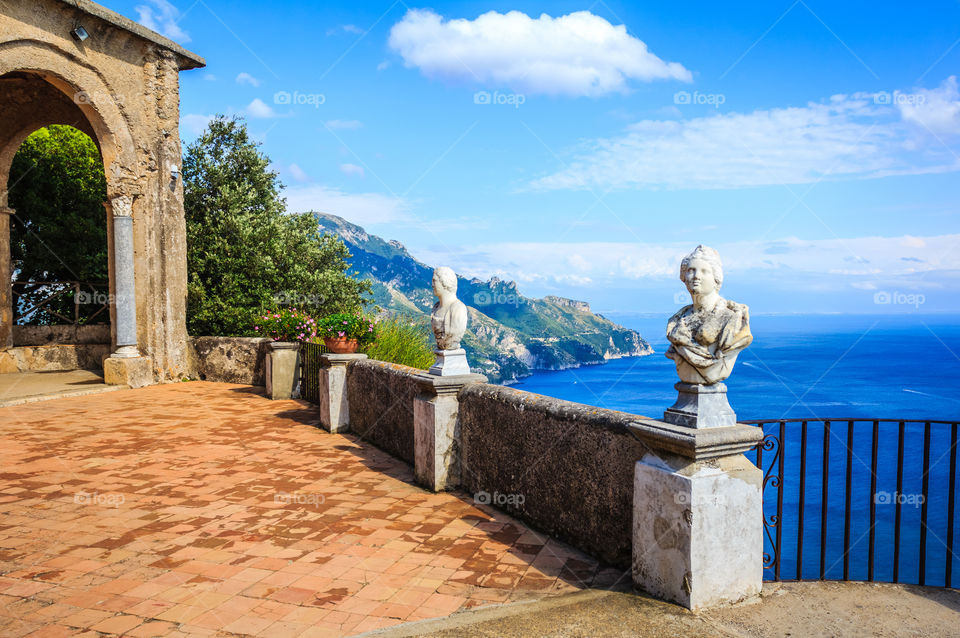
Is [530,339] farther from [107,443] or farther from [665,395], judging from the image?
[107,443]

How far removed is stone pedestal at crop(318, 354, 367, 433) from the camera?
312 inches

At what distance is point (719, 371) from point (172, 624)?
3179 mm

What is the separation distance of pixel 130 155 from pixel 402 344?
6.94 meters

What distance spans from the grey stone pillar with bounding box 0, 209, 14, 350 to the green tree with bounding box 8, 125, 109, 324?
1594mm

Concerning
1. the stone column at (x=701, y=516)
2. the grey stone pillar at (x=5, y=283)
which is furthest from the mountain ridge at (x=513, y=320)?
the stone column at (x=701, y=516)

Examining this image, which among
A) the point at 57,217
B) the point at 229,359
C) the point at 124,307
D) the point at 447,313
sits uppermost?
the point at 57,217

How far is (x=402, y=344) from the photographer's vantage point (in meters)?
9.96

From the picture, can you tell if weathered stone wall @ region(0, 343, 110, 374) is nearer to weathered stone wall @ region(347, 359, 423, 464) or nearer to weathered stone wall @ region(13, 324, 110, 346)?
weathered stone wall @ region(13, 324, 110, 346)

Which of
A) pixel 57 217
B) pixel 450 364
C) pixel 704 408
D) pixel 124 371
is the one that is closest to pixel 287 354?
pixel 124 371

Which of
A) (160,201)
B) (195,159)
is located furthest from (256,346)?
(195,159)

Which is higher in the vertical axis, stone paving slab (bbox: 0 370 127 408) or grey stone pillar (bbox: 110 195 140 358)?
grey stone pillar (bbox: 110 195 140 358)

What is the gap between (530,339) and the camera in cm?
7919

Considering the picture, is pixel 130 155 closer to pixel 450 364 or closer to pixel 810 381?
pixel 450 364

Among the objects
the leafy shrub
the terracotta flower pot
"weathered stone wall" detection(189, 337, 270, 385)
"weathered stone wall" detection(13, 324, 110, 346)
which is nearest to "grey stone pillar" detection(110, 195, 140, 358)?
"weathered stone wall" detection(189, 337, 270, 385)
